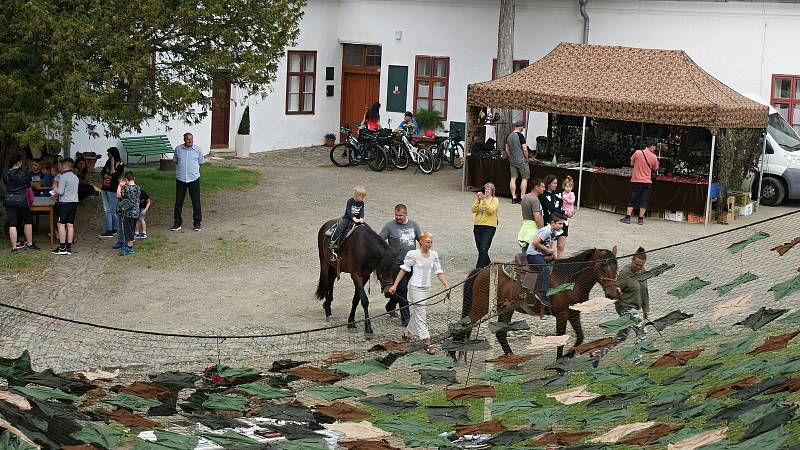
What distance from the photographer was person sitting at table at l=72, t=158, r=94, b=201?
22.4 m

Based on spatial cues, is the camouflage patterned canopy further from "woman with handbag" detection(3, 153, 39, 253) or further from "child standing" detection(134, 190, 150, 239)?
"woman with handbag" detection(3, 153, 39, 253)

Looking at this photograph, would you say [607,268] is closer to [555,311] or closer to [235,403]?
[555,311]

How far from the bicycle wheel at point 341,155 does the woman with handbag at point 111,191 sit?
31.0 feet

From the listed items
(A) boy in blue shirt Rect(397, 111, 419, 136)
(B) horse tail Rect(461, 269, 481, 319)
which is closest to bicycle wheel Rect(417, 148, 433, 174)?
(A) boy in blue shirt Rect(397, 111, 419, 136)

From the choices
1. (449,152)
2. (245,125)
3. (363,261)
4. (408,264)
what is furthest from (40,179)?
(449,152)

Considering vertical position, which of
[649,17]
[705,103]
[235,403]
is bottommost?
[235,403]

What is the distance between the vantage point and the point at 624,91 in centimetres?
2495

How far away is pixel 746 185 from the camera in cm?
2597

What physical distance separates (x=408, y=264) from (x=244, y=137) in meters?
16.7

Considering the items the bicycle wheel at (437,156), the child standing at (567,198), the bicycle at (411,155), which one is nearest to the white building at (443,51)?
the bicycle wheel at (437,156)

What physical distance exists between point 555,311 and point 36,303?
794cm

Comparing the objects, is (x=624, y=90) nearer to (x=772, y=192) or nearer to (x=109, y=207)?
(x=772, y=192)

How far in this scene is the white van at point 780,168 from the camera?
26.1m

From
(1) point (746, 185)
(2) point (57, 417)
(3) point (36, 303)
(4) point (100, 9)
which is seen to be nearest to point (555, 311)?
(2) point (57, 417)
